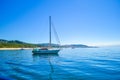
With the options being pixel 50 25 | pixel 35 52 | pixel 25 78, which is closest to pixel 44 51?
pixel 35 52

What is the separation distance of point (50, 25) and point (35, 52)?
1562 cm

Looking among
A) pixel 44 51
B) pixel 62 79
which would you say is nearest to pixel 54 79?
pixel 62 79

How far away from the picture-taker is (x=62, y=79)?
70.8 ft

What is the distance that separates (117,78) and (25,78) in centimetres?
1335

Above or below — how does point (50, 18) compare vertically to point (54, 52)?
above

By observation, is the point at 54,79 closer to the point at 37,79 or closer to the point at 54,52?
the point at 37,79

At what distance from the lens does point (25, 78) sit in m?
22.3

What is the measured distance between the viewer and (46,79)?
21641mm

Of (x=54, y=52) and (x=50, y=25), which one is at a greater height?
(x=50, y=25)

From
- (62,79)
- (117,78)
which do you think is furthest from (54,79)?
(117,78)

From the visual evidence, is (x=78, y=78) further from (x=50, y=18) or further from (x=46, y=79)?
(x=50, y=18)

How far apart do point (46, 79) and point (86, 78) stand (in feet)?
19.0

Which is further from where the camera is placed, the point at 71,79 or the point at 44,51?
the point at 44,51

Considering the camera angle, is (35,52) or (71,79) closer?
(71,79)
